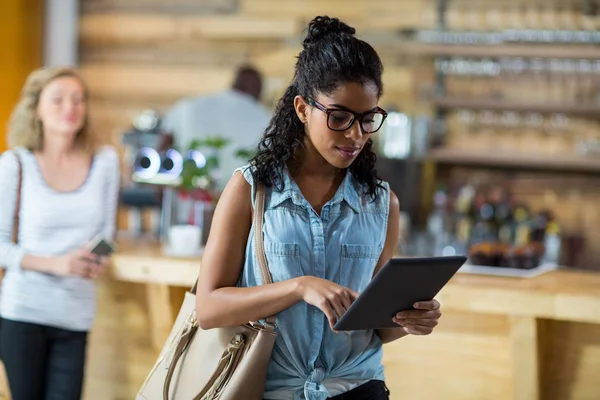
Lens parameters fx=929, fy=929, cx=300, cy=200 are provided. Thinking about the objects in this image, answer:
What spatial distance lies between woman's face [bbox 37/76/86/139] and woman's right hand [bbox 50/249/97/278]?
18.5 inches

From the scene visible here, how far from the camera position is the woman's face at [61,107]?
3289 mm

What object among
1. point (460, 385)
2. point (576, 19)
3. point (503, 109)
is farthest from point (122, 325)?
point (576, 19)

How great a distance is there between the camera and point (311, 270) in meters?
1.89

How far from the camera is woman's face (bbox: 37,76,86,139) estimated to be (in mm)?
3289

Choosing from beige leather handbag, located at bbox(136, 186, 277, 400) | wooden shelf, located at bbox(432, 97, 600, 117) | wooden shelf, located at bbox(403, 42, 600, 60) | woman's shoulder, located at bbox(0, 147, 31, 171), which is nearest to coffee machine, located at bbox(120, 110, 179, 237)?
woman's shoulder, located at bbox(0, 147, 31, 171)

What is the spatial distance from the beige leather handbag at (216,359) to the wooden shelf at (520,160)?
3.95m

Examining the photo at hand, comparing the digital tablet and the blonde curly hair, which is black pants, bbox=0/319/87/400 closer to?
the blonde curly hair

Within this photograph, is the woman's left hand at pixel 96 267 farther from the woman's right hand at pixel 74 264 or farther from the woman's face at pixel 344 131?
the woman's face at pixel 344 131

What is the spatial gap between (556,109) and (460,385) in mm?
2608

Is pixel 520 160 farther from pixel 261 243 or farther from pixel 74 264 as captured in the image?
pixel 261 243

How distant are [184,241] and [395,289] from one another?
223 centimetres

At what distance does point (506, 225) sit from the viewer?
5176mm

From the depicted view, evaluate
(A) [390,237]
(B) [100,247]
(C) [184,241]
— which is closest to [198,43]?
(C) [184,241]

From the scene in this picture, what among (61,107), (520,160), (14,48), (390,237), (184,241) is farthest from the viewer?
(14,48)
